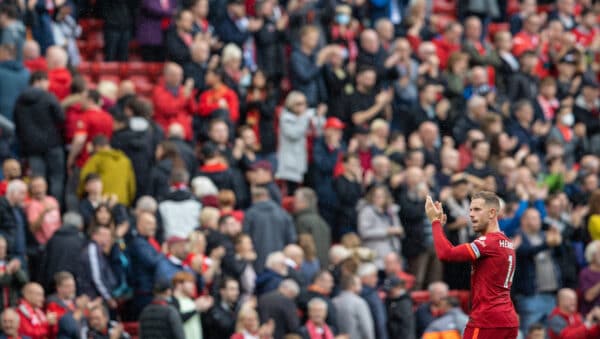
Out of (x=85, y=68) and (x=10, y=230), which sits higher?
(x=85, y=68)

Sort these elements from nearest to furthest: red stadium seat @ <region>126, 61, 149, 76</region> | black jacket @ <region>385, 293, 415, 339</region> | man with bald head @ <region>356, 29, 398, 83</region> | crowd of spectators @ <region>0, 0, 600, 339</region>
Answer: crowd of spectators @ <region>0, 0, 600, 339</region> < black jacket @ <region>385, 293, 415, 339</region> < red stadium seat @ <region>126, 61, 149, 76</region> < man with bald head @ <region>356, 29, 398, 83</region>

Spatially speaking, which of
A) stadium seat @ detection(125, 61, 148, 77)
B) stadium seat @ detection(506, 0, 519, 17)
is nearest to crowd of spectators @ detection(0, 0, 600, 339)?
stadium seat @ detection(125, 61, 148, 77)

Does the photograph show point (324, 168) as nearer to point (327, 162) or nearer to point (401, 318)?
point (327, 162)

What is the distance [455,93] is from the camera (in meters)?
22.7

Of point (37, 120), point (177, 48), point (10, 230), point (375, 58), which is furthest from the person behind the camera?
point (375, 58)

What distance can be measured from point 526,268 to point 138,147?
5.32 meters

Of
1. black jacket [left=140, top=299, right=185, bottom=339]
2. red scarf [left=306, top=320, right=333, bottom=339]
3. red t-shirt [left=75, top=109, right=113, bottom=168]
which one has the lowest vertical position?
red scarf [left=306, top=320, right=333, bottom=339]

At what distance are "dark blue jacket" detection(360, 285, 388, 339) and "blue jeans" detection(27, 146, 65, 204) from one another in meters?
3.86

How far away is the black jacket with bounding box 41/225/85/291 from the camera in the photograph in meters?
16.2

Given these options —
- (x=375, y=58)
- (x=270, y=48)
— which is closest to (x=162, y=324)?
(x=270, y=48)

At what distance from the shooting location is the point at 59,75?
18.6 meters

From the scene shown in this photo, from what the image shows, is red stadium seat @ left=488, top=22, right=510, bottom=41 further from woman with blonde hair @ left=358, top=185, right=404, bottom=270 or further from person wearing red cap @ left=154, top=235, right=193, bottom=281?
person wearing red cap @ left=154, top=235, right=193, bottom=281

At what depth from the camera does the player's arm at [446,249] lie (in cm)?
1155

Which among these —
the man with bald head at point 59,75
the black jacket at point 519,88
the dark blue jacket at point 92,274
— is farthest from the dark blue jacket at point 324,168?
the black jacket at point 519,88
